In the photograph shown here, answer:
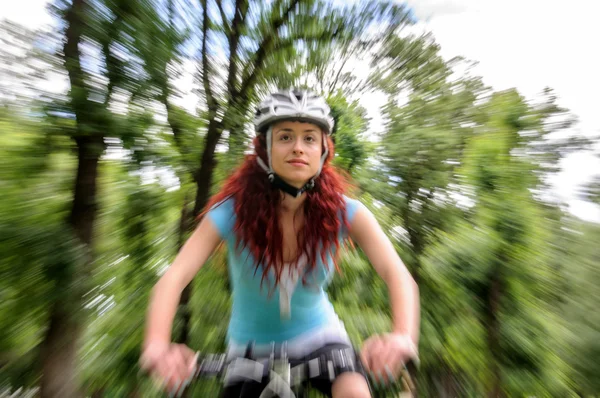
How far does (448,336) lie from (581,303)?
5.78 meters

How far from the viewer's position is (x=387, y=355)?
132cm

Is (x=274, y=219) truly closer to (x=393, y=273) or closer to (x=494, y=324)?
(x=393, y=273)

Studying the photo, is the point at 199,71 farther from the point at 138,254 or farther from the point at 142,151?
the point at 138,254

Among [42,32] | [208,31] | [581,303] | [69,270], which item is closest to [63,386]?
[69,270]

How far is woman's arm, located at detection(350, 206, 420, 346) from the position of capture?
1586 millimetres

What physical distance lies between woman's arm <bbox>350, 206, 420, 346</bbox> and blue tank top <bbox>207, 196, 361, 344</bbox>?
0.25 feet

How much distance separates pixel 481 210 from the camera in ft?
41.4

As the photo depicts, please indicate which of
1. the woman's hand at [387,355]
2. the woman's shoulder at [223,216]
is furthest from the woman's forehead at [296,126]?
the woman's hand at [387,355]

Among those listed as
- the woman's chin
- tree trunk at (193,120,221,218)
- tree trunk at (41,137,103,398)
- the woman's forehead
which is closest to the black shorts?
the woman's chin

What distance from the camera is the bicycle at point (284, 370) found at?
4.90ft

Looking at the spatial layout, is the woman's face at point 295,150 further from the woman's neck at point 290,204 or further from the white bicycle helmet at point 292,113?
the woman's neck at point 290,204

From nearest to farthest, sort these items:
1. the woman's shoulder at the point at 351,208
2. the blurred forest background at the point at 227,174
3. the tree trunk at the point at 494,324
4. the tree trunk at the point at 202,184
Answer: the woman's shoulder at the point at 351,208
the blurred forest background at the point at 227,174
the tree trunk at the point at 202,184
the tree trunk at the point at 494,324

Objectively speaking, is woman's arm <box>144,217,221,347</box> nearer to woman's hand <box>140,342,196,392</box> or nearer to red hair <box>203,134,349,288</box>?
woman's hand <box>140,342,196,392</box>

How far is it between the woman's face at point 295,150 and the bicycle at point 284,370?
82 cm
